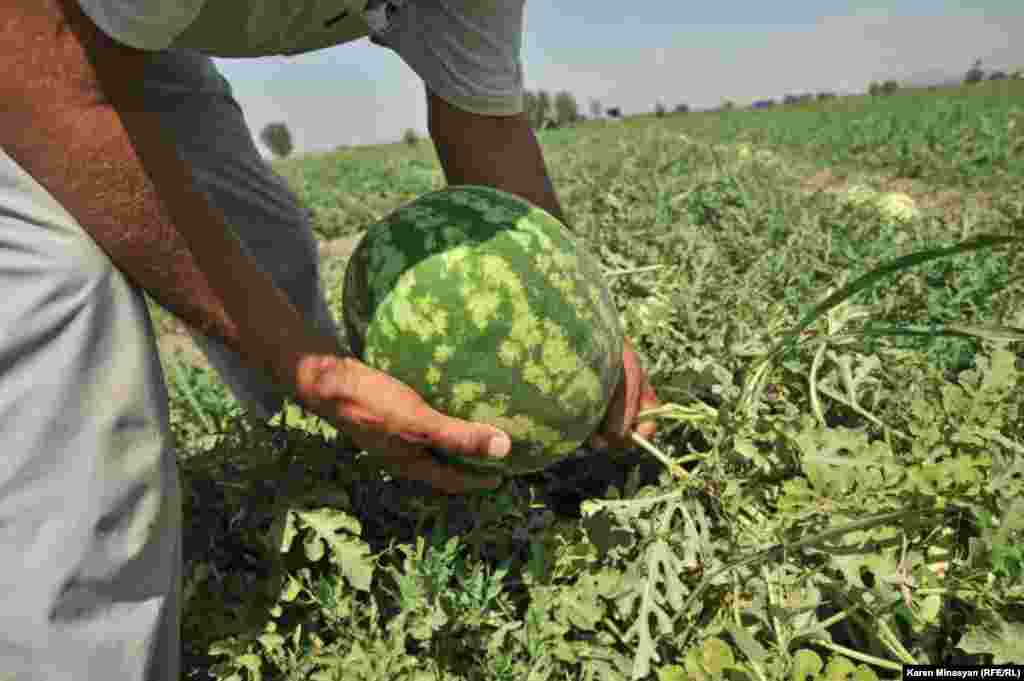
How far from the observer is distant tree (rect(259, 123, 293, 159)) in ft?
222

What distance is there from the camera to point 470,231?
5.40 feet

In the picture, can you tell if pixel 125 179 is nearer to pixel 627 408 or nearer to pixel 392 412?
pixel 392 412

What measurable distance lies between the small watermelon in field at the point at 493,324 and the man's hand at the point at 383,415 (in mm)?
66

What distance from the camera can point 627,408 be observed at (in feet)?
5.99

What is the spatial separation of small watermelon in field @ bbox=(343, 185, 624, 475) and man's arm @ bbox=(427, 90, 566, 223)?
37 cm

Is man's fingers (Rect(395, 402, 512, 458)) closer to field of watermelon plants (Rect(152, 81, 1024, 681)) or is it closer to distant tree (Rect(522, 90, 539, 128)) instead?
field of watermelon plants (Rect(152, 81, 1024, 681))

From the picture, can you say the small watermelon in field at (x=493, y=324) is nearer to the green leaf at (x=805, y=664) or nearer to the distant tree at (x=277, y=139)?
the green leaf at (x=805, y=664)

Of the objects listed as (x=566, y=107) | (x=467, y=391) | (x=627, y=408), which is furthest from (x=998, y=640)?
(x=566, y=107)

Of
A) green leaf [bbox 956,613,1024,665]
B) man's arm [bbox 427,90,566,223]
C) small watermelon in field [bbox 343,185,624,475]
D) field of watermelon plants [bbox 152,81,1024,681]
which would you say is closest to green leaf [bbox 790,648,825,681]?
field of watermelon plants [bbox 152,81,1024,681]

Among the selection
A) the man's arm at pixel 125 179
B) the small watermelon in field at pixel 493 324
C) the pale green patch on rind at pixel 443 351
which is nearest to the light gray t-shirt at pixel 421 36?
the man's arm at pixel 125 179

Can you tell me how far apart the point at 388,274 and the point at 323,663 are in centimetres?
79

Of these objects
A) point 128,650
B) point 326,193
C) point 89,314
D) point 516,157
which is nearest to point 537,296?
point 516,157

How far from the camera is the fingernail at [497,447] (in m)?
1.52

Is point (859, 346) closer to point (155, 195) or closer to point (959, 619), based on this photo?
point (959, 619)
